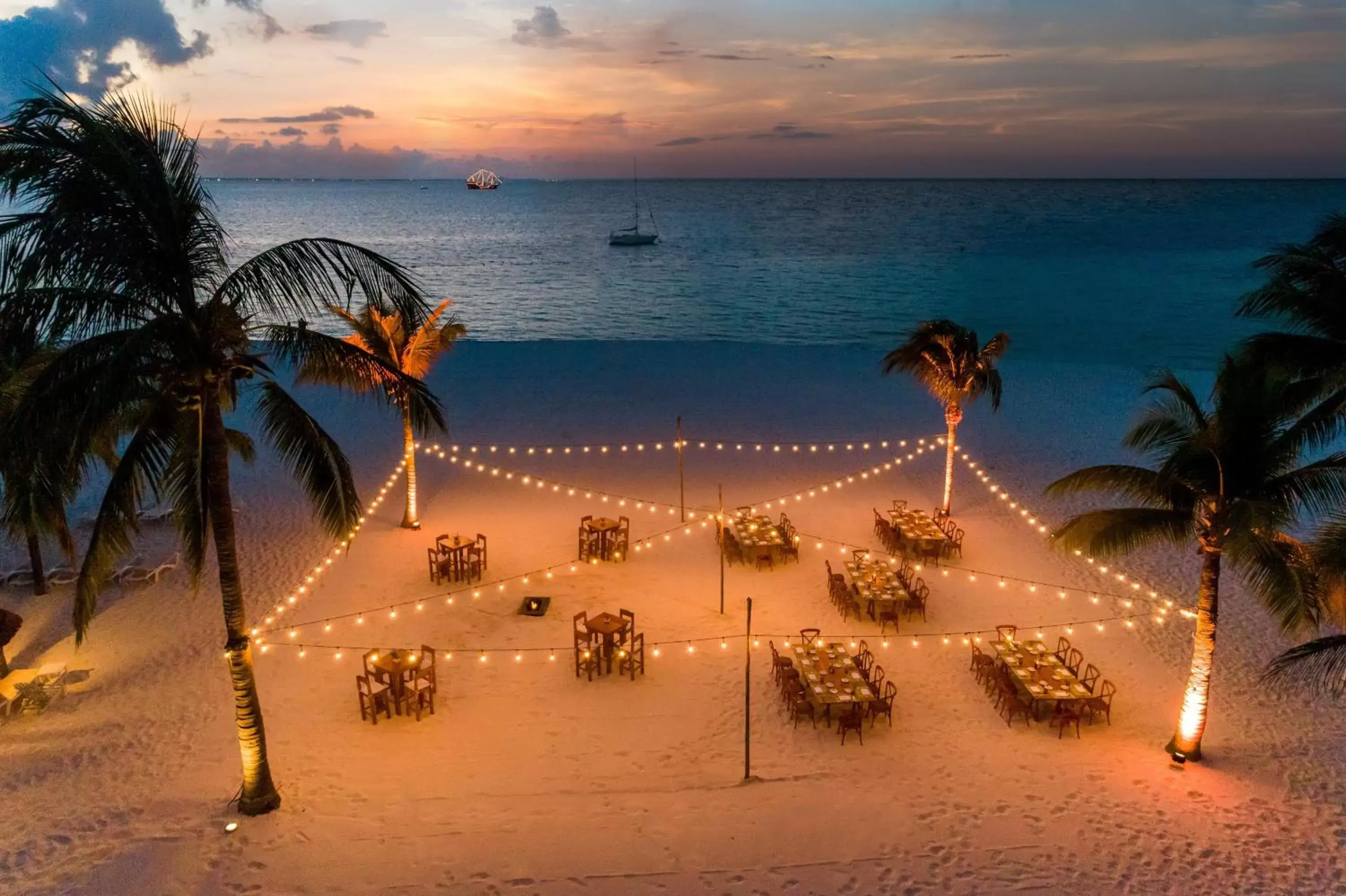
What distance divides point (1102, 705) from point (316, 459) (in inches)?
401

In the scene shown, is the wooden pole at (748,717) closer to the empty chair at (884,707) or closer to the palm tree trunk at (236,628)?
the empty chair at (884,707)

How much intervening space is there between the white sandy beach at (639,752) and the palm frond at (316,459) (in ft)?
11.0

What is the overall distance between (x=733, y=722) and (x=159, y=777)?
6.99 m

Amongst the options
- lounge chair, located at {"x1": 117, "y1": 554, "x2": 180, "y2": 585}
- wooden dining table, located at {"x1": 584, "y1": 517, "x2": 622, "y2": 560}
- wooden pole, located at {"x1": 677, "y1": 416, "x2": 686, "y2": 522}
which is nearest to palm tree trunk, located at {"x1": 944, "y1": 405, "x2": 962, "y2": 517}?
wooden pole, located at {"x1": 677, "y1": 416, "x2": 686, "y2": 522}

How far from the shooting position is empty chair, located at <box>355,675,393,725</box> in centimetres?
1109

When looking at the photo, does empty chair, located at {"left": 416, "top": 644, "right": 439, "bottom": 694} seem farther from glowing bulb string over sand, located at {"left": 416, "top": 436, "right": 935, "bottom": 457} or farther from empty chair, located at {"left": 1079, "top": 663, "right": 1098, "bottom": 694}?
glowing bulb string over sand, located at {"left": 416, "top": 436, "right": 935, "bottom": 457}

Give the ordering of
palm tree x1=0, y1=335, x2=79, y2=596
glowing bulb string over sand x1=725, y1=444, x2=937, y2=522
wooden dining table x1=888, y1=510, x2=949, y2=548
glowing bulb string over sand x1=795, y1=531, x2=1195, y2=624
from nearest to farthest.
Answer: palm tree x1=0, y1=335, x2=79, y2=596, glowing bulb string over sand x1=795, y1=531, x2=1195, y2=624, wooden dining table x1=888, y1=510, x2=949, y2=548, glowing bulb string over sand x1=725, y1=444, x2=937, y2=522

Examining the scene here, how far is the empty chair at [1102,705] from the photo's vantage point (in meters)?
11.0

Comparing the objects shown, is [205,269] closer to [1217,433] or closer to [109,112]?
[109,112]

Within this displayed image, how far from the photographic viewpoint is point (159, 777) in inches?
396

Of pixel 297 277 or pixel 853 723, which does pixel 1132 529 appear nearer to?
pixel 853 723

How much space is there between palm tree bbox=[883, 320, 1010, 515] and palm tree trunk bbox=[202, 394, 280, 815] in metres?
13.1

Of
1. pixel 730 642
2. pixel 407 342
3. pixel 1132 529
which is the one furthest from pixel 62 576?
pixel 1132 529

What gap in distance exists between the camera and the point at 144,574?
51.1 feet
